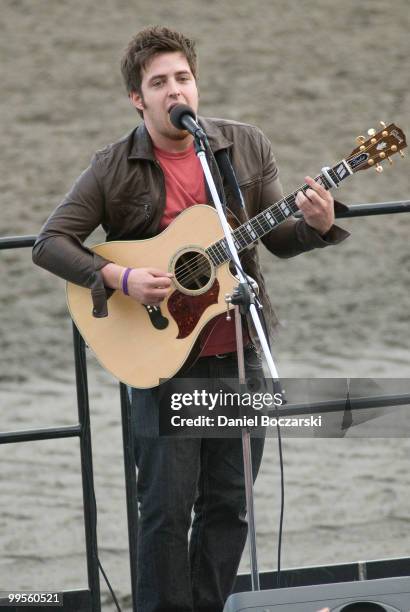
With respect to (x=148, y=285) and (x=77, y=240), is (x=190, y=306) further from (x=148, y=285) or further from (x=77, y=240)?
(x=77, y=240)

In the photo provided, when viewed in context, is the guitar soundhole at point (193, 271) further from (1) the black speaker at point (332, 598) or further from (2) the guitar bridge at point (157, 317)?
(1) the black speaker at point (332, 598)

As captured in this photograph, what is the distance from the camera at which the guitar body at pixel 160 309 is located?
10.0ft

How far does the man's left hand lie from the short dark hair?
45cm

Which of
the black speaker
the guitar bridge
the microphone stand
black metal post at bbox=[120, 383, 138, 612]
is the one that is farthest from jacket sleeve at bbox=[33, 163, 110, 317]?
the black speaker

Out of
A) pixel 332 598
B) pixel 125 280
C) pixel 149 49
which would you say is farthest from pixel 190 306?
pixel 332 598

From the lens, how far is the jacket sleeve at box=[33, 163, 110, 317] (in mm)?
3053

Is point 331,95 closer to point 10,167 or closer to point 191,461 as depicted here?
point 10,167

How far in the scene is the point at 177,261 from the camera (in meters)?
3.10

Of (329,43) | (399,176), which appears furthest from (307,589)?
(329,43)

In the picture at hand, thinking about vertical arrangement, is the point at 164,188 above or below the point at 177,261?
above

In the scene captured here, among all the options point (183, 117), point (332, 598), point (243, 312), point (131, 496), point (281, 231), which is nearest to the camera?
point (332, 598)

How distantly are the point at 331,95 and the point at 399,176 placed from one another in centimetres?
165

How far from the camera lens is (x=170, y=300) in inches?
122

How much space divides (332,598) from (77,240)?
3.88 ft
